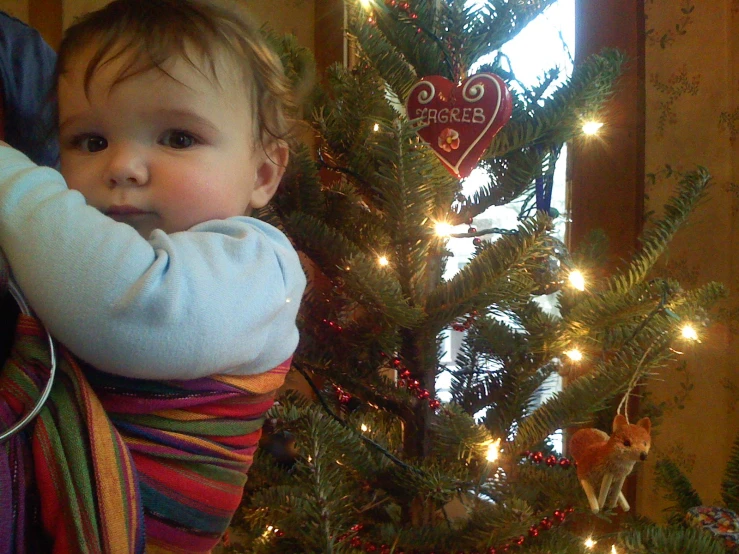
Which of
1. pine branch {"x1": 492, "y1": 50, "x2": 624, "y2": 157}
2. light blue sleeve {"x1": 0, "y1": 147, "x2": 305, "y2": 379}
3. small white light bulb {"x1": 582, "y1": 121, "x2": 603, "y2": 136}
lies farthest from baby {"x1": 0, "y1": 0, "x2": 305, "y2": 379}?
small white light bulb {"x1": 582, "y1": 121, "x2": 603, "y2": 136}

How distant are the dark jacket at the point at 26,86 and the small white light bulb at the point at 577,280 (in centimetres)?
62

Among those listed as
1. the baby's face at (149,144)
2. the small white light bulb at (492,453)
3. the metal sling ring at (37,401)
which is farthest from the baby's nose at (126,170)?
the small white light bulb at (492,453)

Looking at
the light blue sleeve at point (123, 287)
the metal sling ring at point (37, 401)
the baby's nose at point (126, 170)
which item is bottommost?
the metal sling ring at point (37, 401)

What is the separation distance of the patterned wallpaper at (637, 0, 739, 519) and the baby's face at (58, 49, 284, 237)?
3.10 feet

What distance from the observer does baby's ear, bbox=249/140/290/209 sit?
1.86 feet

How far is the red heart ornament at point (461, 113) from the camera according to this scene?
0.67 metres

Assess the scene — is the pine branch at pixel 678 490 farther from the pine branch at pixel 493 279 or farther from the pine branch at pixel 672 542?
the pine branch at pixel 493 279

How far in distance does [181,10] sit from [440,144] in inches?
12.5

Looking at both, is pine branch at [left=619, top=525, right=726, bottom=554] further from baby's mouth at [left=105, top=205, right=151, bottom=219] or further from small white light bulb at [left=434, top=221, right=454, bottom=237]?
baby's mouth at [left=105, top=205, right=151, bottom=219]

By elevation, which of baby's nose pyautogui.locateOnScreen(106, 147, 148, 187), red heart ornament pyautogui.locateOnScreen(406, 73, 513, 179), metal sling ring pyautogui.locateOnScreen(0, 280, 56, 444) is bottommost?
metal sling ring pyautogui.locateOnScreen(0, 280, 56, 444)

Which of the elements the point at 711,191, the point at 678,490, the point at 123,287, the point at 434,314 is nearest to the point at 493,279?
the point at 434,314

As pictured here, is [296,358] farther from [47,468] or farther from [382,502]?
[47,468]

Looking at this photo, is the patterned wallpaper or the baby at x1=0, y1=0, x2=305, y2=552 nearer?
the baby at x1=0, y1=0, x2=305, y2=552

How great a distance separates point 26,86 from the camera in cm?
50
